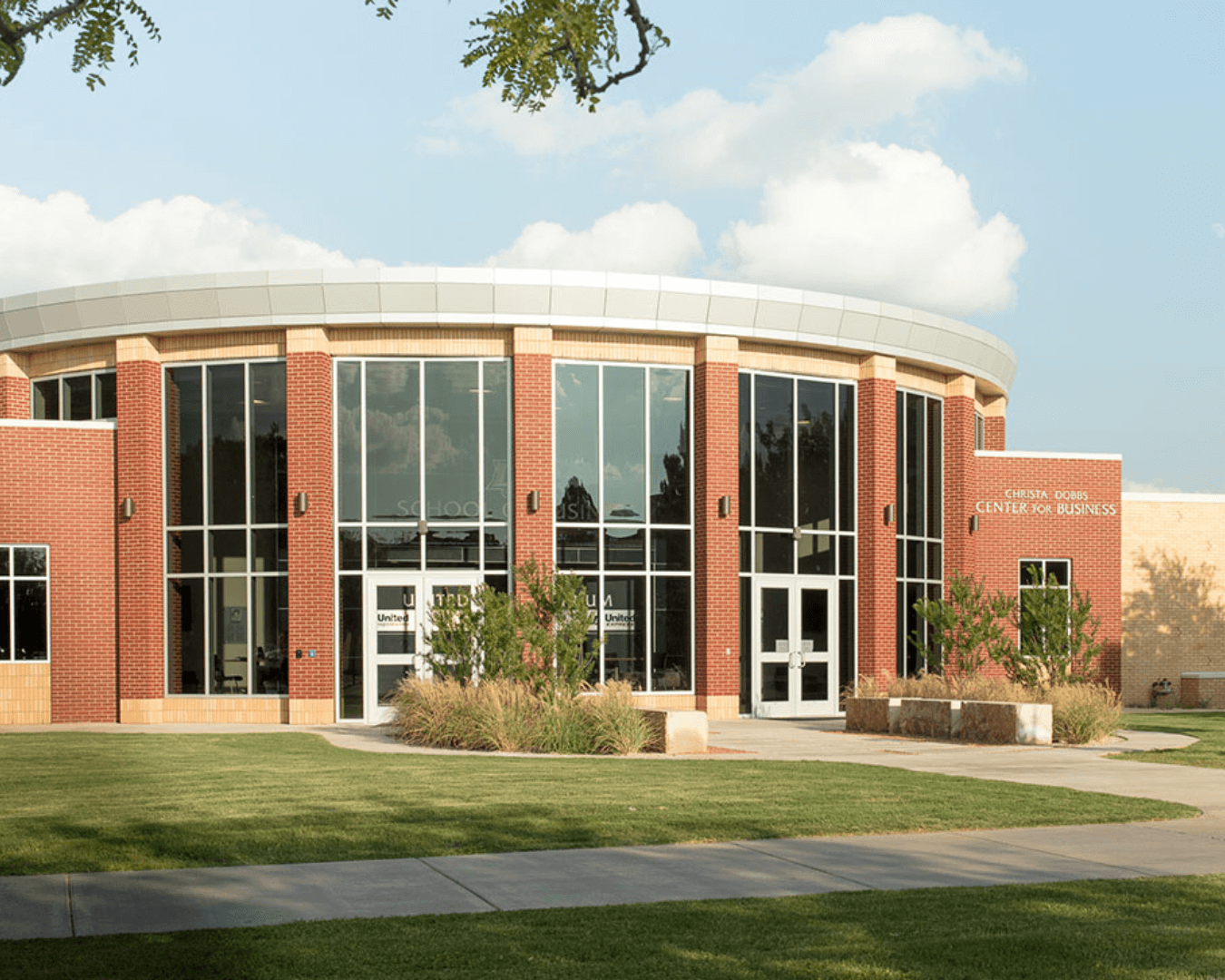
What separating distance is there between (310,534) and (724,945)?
1894 cm

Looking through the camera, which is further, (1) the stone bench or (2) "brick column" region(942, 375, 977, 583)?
(2) "brick column" region(942, 375, 977, 583)

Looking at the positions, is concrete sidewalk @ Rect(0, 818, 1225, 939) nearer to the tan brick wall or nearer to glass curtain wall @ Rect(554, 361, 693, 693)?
glass curtain wall @ Rect(554, 361, 693, 693)

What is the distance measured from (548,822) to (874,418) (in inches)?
724

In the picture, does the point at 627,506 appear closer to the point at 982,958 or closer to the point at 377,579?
the point at 377,579

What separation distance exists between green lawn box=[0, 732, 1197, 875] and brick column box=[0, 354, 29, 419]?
1166 centimetres

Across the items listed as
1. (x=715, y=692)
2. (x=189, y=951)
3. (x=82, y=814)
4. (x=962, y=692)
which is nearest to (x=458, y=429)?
(x=715, y=692)

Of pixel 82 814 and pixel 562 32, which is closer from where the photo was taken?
pixel 562 32

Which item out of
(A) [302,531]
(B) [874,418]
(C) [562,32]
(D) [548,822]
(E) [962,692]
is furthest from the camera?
(B) [874,418]

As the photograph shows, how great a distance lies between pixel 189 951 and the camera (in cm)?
669

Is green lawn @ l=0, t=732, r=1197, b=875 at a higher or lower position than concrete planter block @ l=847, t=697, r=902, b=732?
higher

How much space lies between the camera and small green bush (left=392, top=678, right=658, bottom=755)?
18625 mm

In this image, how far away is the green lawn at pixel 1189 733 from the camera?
17.6 m

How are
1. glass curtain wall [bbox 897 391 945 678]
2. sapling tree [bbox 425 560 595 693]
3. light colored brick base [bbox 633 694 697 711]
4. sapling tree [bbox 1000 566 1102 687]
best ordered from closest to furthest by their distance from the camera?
sapling tree [bbox 425 560 595 693] < sapling tree [bbox 1000 566 1102 687] < light colored brick base [bbox 633 694 697 711] < glass curtain wall [bbox 897 391 945 678]

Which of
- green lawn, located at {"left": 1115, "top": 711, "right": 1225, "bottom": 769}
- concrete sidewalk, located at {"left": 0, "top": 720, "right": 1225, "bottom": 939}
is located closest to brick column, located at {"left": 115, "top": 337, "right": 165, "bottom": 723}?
green lawn, located at {"left": 1115, "top": 711, "right": 1225, "bottom": 769}
